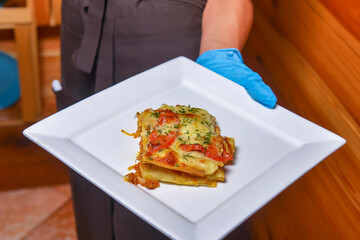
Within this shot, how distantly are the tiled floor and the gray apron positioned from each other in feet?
2.41

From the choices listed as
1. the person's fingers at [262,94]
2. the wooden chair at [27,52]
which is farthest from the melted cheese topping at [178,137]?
the wooden chair at [27,52]

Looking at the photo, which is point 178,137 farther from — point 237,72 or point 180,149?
point 237,72

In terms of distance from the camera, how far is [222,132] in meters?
1.10

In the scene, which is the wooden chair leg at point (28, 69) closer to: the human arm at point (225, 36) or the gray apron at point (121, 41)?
the gray apron at point (121, 41)

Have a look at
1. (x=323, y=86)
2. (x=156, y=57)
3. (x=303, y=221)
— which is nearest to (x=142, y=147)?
(x=156, y=57)

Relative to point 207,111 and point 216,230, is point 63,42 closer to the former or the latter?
point 207,111

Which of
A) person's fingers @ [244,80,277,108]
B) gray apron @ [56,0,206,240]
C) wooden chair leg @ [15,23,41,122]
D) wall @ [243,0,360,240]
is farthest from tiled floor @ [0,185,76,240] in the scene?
person's fingers @ [244,80,277,108]

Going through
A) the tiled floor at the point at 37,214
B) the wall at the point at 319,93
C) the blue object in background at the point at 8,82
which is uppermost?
the wall at the point at 319,93

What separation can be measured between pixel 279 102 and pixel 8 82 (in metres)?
1.93

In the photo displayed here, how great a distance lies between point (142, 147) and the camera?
1.02 m

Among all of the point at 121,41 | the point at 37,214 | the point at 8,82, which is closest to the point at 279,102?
the point at 121,41

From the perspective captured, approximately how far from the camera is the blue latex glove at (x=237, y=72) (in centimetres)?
113

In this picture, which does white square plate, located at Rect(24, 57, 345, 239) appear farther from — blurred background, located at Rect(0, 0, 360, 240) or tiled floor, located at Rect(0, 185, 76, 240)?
tiled floor, located at Rect(0, 185, 76, 240)

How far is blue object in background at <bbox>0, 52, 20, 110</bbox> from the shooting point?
9.48 feet
